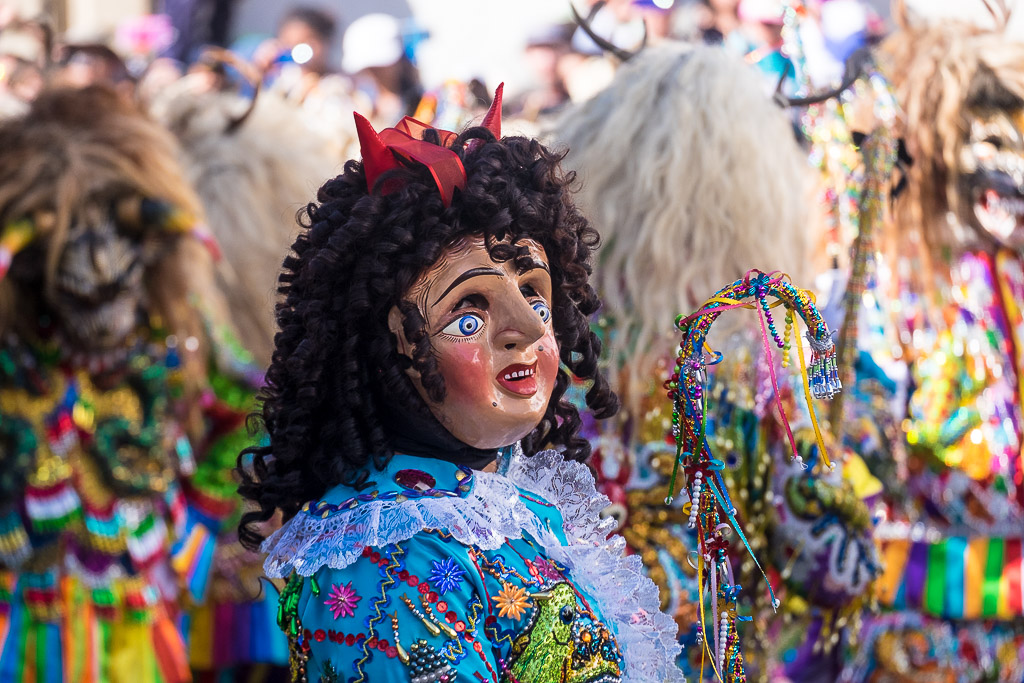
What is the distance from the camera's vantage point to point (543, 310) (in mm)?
1813

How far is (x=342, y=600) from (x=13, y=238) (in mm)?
2164

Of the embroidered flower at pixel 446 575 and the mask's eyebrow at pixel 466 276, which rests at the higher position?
the mask's eyebrow at pixel 466 276

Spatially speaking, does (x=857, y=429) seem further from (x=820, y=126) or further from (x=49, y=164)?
(x=49, y=164)

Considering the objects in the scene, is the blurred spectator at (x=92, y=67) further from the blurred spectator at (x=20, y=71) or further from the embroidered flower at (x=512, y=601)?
the embroidered flower at (x=512, y=601)

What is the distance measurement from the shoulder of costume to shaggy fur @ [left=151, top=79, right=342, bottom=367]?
250cm

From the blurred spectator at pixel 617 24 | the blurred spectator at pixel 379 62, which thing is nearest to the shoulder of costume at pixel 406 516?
the blurred spectator at pixel 617 24

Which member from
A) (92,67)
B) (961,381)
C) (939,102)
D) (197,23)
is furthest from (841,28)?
(197,23)

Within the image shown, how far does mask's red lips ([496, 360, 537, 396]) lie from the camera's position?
67.1 inches

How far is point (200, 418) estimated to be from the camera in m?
3.88

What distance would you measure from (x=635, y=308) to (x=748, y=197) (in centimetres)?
33

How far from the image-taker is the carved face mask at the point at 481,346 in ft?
5.56

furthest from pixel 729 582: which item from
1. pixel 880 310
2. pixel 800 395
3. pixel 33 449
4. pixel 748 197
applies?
pixel 33 449

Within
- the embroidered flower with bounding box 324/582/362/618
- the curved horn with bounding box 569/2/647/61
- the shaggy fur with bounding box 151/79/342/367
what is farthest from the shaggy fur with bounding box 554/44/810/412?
the shaggy fur with bounding box 151/79/342/367

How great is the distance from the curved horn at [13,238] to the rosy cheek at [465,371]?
2.02 metres
